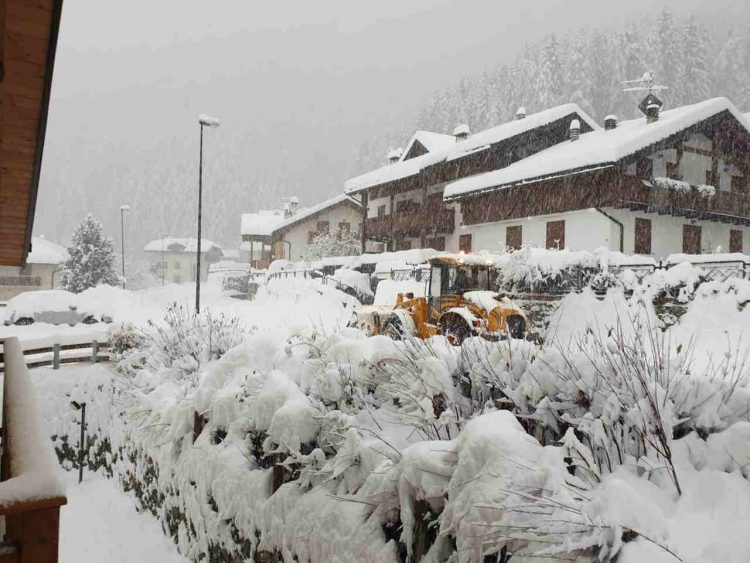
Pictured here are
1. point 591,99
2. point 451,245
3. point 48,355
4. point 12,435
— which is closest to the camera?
point 12,435

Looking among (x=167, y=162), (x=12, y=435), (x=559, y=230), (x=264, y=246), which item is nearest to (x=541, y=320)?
(x=559, y=230)

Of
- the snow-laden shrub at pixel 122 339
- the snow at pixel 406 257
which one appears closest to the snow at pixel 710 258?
the snow at pixel 406 257

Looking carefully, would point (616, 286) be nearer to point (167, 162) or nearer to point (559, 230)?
point (559, 230)

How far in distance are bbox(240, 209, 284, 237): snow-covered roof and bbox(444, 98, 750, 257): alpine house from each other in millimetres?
30122

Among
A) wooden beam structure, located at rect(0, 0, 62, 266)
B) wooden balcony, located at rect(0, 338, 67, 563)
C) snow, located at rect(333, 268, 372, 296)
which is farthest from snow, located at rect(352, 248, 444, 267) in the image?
wooden balcony, located at rect(0, 338, 67, 563)

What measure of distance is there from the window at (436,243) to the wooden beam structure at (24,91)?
79.7 ft

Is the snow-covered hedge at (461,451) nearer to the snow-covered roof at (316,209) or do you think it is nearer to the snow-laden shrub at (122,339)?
the snow-laden shrub at (122,339)

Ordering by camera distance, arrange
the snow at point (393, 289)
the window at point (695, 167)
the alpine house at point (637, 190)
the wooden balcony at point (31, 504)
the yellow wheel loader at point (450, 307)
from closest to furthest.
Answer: the wooden balcony at point (31, 504)
the yellow wheel loader at point (450, 307)
the alpine house at point (637, 190)
the snow at point (393, 289)
the window at point (695, 167)

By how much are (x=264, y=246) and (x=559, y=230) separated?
38.6 m

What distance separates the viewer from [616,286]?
14.9 metres

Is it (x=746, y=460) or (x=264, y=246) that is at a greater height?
(x=264, y=246)

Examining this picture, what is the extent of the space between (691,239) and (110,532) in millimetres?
23209

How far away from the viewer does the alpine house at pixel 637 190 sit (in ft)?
64.6

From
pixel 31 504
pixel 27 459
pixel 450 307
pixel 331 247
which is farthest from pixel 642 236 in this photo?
→ pixel 31 504
